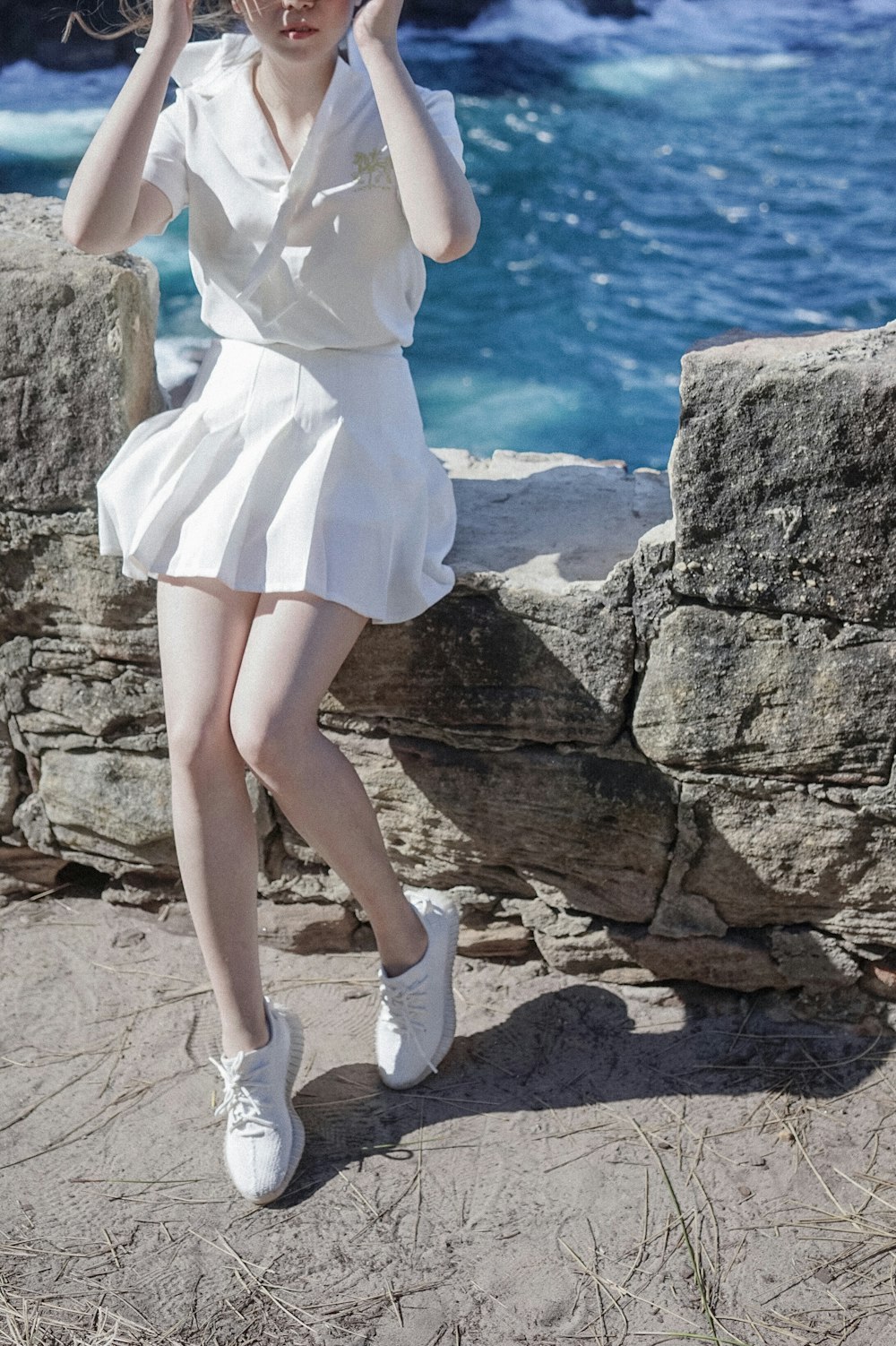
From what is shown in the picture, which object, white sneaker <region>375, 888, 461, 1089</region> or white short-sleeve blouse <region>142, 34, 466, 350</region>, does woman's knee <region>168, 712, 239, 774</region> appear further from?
white short-sleeve blouse <region>142, 34, 466, 350</region>

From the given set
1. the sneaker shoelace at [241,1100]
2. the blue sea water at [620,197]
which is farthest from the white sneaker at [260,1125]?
the blue sea water at [620,197]

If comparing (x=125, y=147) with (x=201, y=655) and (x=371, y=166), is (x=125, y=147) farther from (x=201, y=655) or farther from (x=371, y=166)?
(x=201, y=655)

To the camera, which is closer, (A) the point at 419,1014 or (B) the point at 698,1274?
(B) the point at 698,1274

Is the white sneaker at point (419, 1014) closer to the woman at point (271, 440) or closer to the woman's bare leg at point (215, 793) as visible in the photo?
the woman at point (271, 440)

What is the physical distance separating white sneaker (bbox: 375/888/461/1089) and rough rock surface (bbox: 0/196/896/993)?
8.5 inches

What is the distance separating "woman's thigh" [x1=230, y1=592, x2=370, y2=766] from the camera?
183cm

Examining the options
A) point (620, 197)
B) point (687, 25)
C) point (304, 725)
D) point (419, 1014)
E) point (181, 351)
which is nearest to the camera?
point (304, 725)

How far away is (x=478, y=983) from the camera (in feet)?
7.71

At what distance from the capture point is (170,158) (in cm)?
192

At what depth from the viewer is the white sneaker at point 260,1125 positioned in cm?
187

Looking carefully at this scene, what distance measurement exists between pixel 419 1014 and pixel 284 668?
65cm

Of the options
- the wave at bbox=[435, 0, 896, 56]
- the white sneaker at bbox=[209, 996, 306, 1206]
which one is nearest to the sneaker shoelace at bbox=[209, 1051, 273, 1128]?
the white sneaker at bbox=[209, 996, 306, 1206]

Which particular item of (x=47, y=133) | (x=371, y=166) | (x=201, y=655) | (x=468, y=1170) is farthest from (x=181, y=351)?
(x=468, y=1170)

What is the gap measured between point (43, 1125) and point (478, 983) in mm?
799
